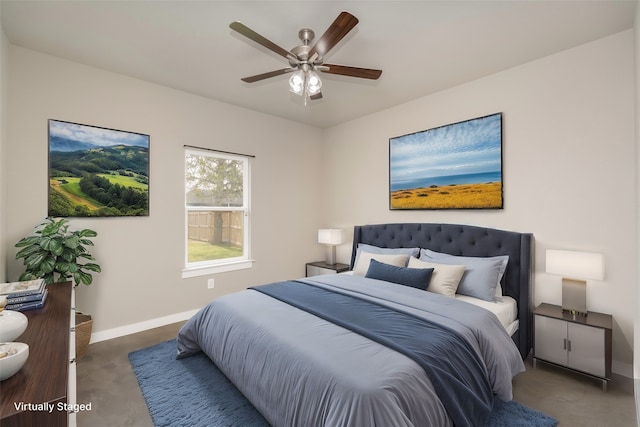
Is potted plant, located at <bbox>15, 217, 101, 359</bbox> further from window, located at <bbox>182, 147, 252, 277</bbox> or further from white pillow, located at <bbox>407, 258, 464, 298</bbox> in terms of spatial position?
white pillow, located at <bbox>407, 258, 464, 298</bbox>

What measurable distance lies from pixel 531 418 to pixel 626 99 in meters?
2.53

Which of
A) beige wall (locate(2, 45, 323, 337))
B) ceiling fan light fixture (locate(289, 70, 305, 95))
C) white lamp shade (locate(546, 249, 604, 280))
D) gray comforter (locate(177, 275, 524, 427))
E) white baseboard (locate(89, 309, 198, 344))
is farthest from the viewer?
white baseboard (locate(89, 309, 198, 344))

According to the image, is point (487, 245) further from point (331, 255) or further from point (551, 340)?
point (331, 255)

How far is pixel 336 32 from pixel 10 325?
2.12 meters

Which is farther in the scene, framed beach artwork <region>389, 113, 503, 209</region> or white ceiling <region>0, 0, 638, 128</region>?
framed beach artwork <region>389, 113, 503, 209</region>

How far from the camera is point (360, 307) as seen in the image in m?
2.28

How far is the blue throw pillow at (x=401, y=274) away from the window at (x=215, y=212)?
6.10 feet

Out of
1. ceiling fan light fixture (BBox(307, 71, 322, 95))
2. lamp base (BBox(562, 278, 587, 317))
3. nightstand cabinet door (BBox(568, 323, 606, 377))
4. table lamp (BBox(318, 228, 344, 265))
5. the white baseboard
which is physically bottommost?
the white baseboard

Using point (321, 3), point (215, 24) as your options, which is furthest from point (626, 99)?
point (215, 24)

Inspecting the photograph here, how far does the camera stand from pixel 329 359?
1.58 meters

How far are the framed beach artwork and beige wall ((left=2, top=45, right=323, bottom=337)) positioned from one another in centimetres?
161

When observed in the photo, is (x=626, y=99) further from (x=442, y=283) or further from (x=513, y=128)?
(x=442, y=283)

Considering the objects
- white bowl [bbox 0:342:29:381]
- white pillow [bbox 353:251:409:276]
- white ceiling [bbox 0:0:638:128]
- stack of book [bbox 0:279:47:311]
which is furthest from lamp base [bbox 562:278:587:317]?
stack of book [bbox 0:279:47:311]

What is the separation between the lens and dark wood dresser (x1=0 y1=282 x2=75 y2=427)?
2.59 ft
